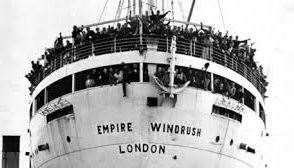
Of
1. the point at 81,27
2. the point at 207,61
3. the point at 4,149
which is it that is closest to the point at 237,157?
the point at 207,61

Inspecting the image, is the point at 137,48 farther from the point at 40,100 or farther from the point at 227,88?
the point at 40,100

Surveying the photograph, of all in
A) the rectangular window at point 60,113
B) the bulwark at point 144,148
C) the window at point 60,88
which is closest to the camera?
the bulwark at point 144,148

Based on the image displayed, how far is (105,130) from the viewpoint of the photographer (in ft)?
102

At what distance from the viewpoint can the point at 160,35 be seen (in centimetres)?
3225

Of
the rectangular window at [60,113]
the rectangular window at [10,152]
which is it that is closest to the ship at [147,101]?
the rectangular window at [60,113]

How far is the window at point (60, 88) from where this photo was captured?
1294 inches

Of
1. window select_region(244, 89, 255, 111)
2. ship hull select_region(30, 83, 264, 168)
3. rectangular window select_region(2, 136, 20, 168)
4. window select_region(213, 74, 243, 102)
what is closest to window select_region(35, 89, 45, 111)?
ship hull select_region(30, 83, 264, 168)

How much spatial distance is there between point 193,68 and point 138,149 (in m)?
4.26

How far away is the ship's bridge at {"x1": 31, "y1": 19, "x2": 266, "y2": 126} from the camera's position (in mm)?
31625

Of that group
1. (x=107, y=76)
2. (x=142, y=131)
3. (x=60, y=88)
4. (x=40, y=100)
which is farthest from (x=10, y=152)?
(x=142, y=131)

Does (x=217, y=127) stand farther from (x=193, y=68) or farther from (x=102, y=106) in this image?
(x=102, y=106)

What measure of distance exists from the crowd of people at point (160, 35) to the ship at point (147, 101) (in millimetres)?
44

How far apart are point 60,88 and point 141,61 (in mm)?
4112

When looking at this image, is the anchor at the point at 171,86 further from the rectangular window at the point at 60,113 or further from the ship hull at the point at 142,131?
the rectangular window at the point at 60,113
